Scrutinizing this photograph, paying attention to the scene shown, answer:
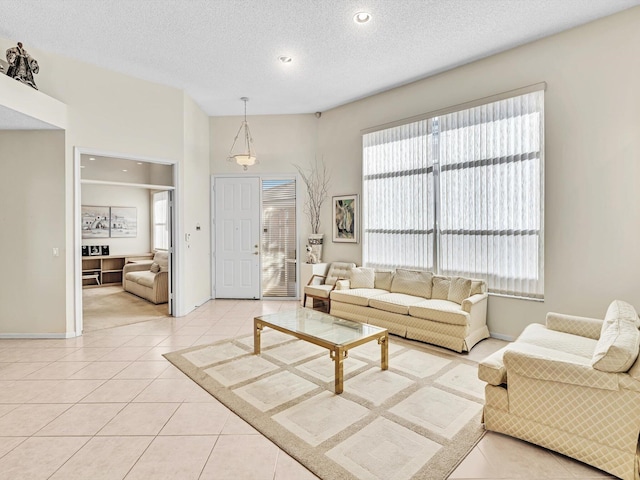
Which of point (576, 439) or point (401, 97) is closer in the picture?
point (576, 439)

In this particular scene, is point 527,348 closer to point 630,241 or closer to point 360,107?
point 630,241

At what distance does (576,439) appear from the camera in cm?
208

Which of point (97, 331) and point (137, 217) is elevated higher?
point (137, 217)

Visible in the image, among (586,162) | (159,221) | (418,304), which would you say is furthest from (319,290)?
(159,221)

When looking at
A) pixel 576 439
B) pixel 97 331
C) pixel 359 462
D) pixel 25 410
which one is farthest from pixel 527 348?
pixel 97 331

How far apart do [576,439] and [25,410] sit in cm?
390

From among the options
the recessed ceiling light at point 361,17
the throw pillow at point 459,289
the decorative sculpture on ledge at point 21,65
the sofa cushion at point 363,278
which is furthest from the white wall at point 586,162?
the decorative sculpture on ledge at point 21,65

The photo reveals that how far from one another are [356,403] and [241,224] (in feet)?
15.4

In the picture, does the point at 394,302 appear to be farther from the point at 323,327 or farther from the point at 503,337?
the point at 503,337

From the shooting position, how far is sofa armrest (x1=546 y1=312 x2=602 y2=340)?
3.11 metres

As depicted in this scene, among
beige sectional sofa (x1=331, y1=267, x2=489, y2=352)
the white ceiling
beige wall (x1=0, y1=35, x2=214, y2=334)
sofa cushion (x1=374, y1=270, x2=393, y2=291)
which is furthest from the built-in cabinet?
sofa cushion (x1=374, y1=270, x2=393, y2=291)

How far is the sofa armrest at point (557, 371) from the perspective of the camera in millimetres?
2018

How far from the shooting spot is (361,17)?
11.7 ft

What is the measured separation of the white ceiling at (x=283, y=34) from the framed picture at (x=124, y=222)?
4.98 meters
